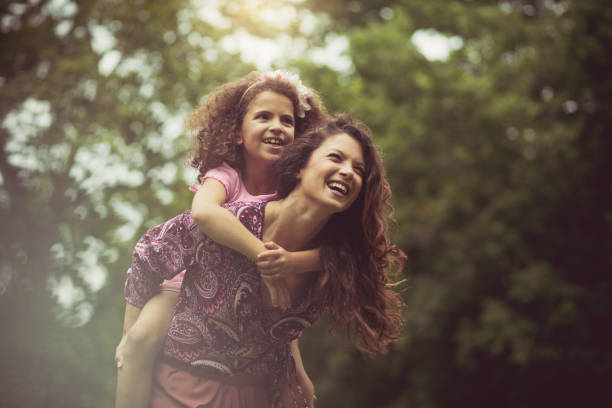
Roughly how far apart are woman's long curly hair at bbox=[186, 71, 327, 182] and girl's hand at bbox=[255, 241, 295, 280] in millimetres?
547

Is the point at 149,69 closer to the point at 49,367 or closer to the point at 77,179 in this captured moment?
the point at 77,179

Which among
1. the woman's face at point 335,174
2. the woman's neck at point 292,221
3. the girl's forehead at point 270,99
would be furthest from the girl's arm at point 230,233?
the girl's forehead at point 270,99

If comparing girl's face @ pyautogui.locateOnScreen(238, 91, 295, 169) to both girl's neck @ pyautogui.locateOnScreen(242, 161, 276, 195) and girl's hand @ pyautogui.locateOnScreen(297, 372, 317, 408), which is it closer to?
girl's neck @ pyautogui.locateOnScreen(242, 161, 276, 195)

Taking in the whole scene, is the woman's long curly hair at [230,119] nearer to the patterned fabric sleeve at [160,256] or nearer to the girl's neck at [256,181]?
the girl's neck at [256,181]

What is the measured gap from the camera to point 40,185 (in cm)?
930

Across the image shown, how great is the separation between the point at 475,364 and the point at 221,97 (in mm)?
12450

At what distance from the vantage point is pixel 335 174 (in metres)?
2.22

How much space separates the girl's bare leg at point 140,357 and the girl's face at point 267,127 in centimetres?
68

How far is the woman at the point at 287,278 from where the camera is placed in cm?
223

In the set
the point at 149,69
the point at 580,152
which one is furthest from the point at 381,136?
the point at 149,69

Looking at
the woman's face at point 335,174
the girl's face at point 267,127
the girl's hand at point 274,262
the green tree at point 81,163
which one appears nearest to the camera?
the girl's hand at point 274,262

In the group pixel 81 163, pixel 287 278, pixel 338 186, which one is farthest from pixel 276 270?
pixel 81 163

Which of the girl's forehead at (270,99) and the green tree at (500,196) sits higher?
the green tree at (500,196)

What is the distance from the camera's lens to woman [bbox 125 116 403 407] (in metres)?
2.23
